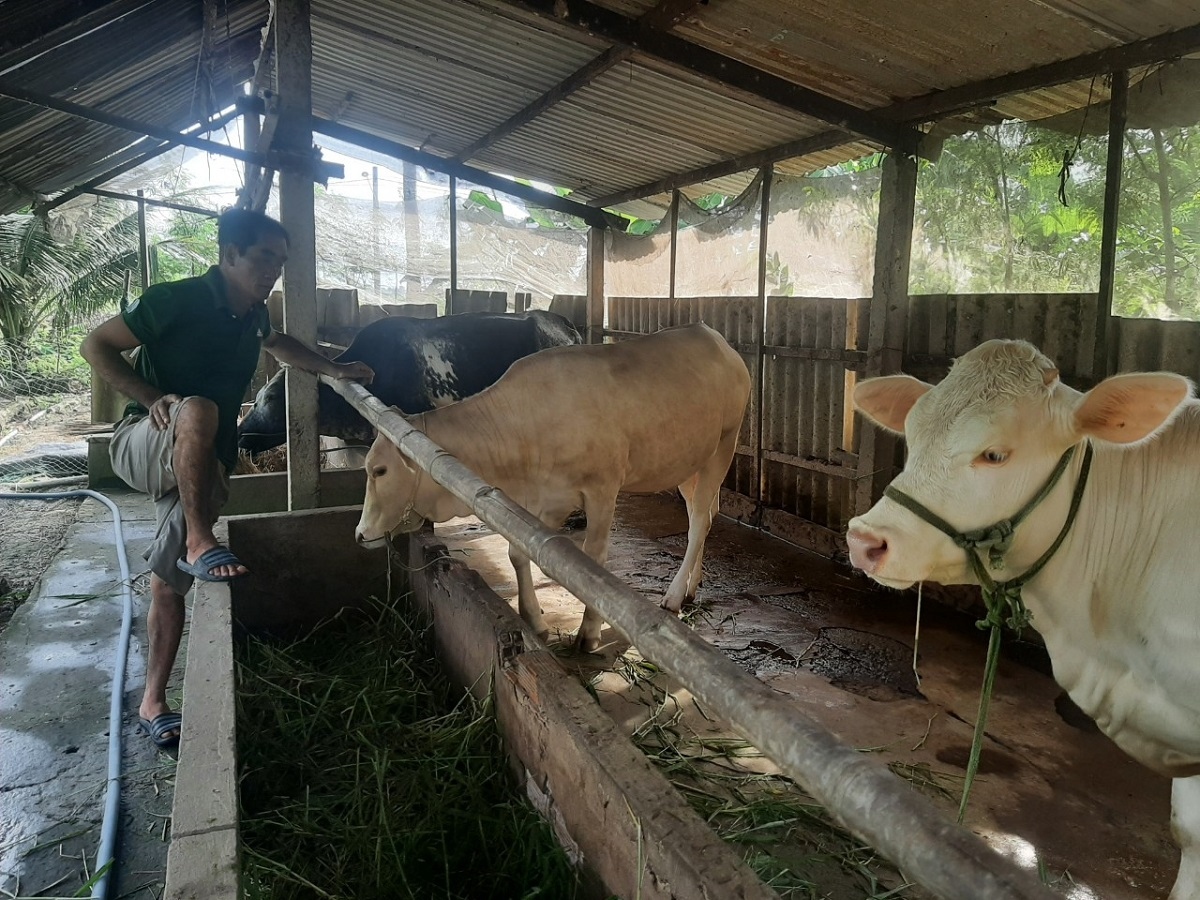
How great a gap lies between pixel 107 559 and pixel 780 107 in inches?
212

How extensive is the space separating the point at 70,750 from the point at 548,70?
5.62m

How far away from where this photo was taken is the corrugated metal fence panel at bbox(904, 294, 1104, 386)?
480cm

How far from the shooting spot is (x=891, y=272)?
5.94 meters

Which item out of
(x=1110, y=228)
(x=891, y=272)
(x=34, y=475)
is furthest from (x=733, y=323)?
(x=34, y=475)

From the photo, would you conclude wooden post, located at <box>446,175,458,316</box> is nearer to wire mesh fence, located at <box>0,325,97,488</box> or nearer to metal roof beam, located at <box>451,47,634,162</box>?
metal roof beam, located at <box>451,47,634,162</box>

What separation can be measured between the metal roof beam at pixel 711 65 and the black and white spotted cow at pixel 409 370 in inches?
127

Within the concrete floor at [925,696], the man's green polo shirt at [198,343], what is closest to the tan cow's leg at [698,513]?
the concrete floor at [925,696]

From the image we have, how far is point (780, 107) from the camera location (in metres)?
5.18

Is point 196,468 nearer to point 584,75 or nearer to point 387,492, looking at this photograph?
point 387,492

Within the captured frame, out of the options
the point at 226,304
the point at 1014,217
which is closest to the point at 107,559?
the point at 226,304

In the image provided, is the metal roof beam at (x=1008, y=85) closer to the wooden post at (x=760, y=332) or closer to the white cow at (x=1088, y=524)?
the wooden post at (x=760, y=332)

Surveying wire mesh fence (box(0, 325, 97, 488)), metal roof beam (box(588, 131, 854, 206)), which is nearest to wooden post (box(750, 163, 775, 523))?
metal roof beam (box(588, 131, 854, 206))

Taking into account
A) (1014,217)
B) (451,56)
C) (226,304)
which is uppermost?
(451,56)

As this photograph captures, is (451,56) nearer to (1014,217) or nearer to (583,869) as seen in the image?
(1014,217)
